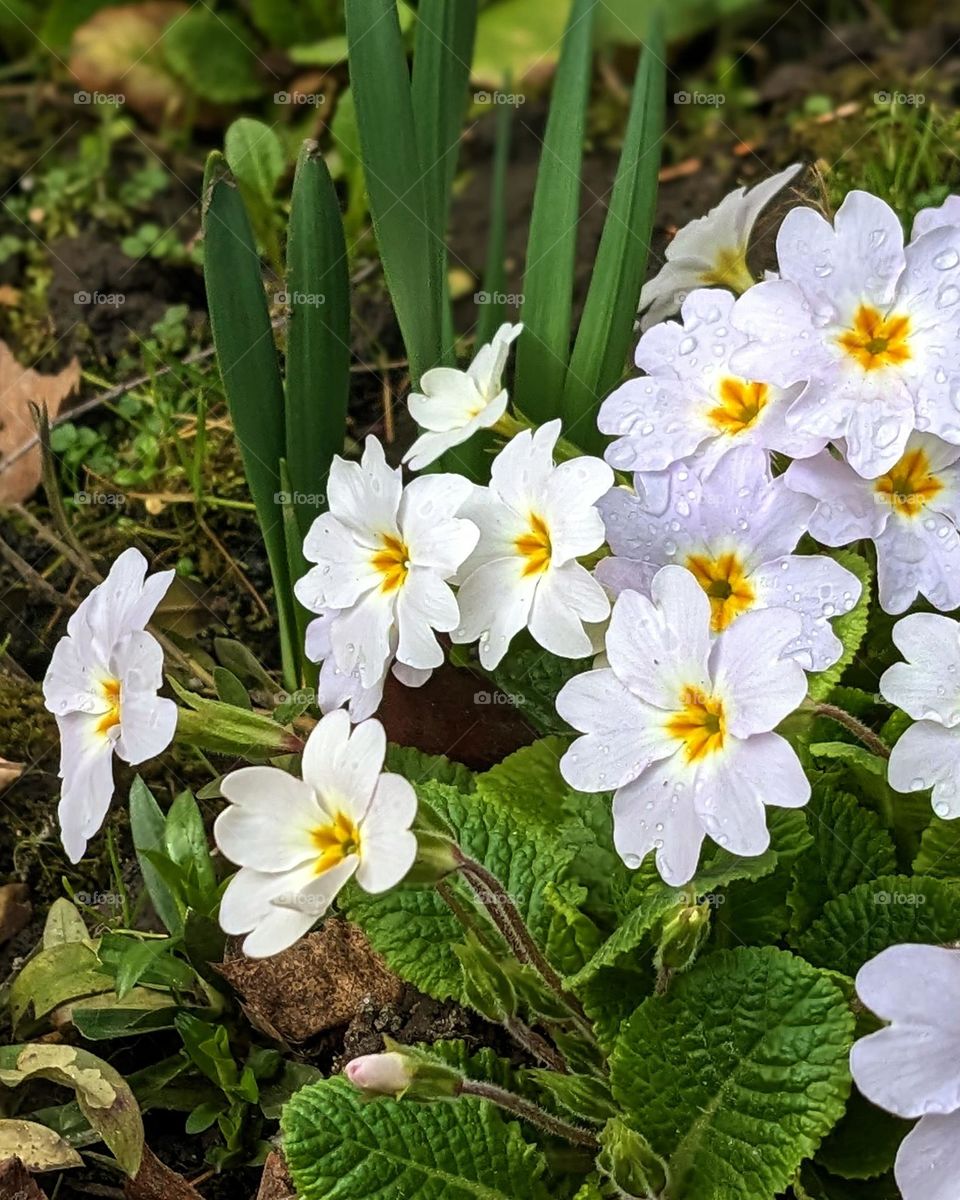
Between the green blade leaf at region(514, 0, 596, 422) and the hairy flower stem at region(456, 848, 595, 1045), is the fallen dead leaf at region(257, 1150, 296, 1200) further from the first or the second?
the green blade leaf at region(514, 0, 596, 422)

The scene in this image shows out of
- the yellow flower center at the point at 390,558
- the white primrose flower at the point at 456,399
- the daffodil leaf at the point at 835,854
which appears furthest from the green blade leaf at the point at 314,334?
the daffodil leaf at the point at 835,854

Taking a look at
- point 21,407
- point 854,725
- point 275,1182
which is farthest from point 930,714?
point 21,407

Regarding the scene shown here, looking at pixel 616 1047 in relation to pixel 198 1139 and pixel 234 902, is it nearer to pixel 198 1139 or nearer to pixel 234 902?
pixel 234 902

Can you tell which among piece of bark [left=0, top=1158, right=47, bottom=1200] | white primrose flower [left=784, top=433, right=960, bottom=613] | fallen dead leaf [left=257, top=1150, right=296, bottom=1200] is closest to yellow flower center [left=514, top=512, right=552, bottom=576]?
white primrose flower [left=784, top=433, right=960, bottom=613]

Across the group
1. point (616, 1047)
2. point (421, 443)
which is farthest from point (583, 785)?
point (421, 443)

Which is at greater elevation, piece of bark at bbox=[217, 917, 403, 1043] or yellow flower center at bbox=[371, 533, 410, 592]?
yellow flower center at bbox=[371, 533, 410, 592]

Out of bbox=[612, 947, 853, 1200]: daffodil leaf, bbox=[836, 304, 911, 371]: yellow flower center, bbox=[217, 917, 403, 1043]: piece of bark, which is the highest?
bbox=[836, 304, 911, 371]: yellow flower center
